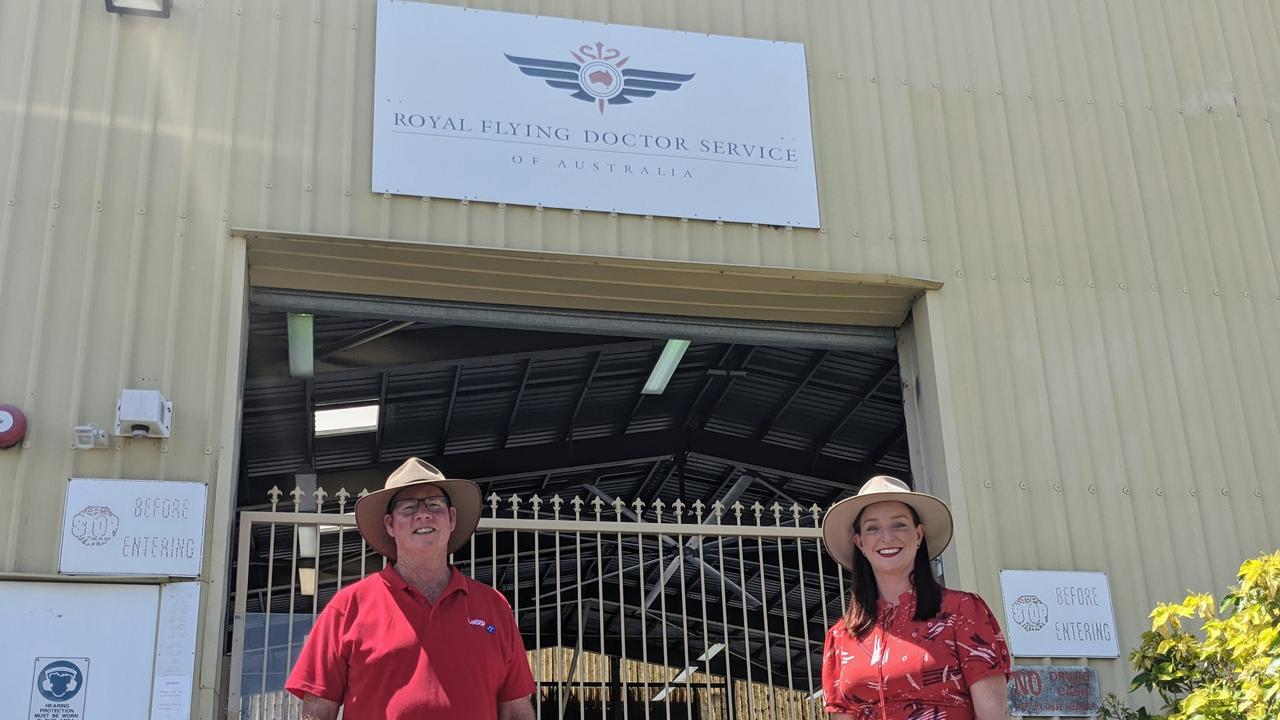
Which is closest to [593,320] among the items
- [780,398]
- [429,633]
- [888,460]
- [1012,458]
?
[1012,458]

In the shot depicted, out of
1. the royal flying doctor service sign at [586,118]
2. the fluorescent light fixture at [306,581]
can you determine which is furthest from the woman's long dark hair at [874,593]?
the fluorescent light fixture at [306,581]

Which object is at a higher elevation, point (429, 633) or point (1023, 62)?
point (1023, 62)

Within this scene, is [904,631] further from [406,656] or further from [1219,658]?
[1219,658]

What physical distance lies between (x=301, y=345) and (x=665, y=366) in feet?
9.35

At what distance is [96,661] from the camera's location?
5.11 m

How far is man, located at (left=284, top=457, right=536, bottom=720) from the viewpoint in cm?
368

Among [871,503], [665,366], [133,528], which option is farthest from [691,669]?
[871,503]

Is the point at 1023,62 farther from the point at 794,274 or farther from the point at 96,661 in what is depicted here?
the point at 96,661

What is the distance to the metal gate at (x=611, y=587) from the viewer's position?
567 centimetres

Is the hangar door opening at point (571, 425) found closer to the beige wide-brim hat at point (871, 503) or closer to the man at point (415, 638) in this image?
the beige wide-brim hat at point (871, 503)

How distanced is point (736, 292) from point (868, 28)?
167 cm

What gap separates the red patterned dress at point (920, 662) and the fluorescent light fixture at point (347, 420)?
6.87 m

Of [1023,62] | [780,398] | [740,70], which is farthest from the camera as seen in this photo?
[780,398]

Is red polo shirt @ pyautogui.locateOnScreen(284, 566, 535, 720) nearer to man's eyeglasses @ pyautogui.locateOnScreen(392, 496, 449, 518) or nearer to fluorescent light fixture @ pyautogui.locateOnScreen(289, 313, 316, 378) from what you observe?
man's eyeglasses @ pyautogui.locateOnScreen(392, 496, 449, 518)
